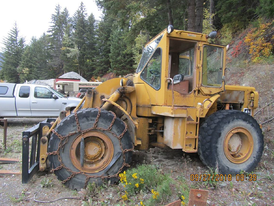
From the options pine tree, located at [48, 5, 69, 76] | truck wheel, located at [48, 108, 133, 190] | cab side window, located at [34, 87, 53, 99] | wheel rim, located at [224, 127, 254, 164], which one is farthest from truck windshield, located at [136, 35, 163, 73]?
pine tree, located at [48, 5, 69, 76]

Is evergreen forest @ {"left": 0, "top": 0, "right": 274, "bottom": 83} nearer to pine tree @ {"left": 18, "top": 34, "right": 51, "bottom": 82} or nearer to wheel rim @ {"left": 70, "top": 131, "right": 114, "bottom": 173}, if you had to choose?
pine tree @ {"left": 18, "top": 34, "right": 51, "bottom": 82}

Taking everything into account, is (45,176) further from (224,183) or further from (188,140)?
(224,183)

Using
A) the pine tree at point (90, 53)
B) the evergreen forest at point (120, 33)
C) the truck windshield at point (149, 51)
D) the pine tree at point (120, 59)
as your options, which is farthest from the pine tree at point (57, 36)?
the truck windshield at point (149, 51)

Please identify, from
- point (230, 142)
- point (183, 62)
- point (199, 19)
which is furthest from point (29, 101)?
point (199, 19)

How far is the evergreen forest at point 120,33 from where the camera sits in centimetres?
935

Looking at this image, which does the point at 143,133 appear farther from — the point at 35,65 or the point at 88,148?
the point at 35,65

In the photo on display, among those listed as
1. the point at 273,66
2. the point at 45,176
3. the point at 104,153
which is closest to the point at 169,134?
the point at 104,153

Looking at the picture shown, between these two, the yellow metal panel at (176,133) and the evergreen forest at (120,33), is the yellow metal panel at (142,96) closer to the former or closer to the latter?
the yellow metal panel at (176,133)

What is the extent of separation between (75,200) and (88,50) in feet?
134

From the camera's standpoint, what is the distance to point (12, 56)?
45219mm

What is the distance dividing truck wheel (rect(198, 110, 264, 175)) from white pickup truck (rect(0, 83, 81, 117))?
6852mm

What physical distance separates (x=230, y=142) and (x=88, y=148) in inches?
110

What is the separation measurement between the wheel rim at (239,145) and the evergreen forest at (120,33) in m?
6.06
